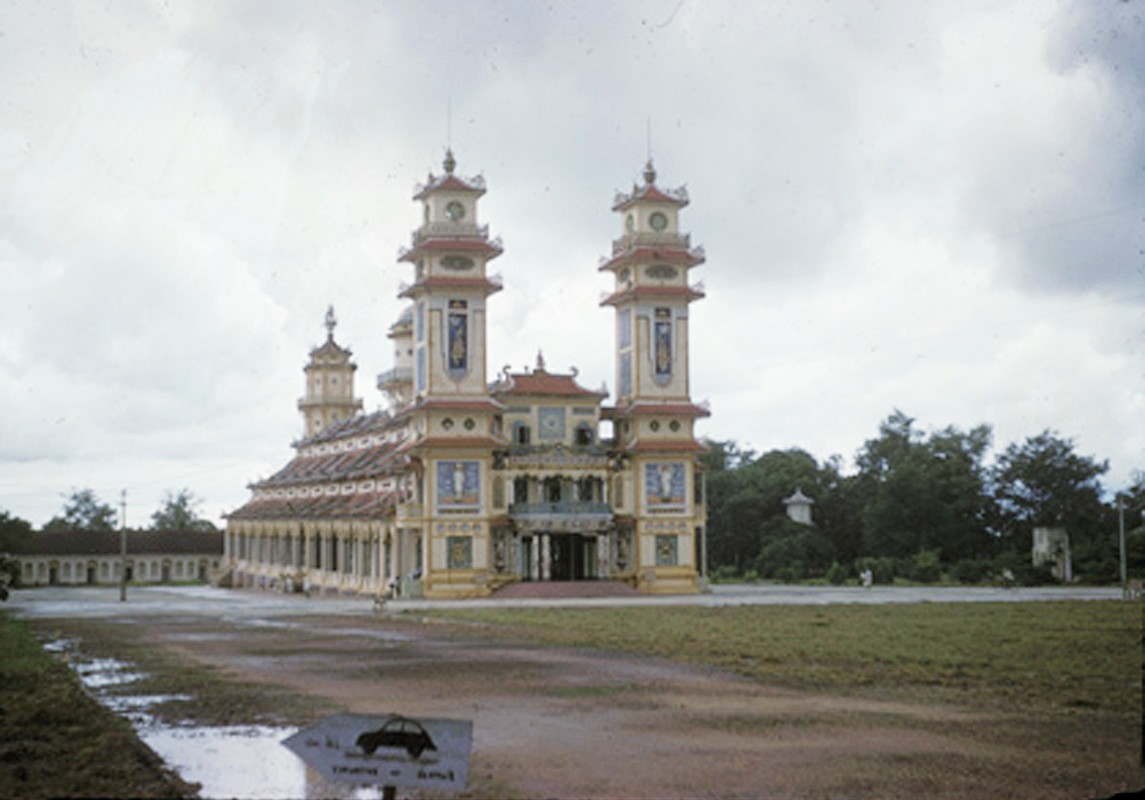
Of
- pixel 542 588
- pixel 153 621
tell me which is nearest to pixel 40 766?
pixel 153 621

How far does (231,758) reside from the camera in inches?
492

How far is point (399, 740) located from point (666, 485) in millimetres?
51408

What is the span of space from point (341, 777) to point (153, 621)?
103ft

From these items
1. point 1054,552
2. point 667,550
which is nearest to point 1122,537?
point 667,550

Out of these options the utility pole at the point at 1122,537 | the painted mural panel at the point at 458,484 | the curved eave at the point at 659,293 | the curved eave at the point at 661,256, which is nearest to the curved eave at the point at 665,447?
the curved eave at the point at 659,293

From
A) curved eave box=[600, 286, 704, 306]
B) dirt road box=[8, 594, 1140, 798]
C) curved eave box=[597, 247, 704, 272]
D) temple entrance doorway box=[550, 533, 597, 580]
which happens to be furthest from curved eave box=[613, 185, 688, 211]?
dirt road box=[8, 594, 1140, 798]

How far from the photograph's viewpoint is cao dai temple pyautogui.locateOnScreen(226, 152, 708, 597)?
55688 mm

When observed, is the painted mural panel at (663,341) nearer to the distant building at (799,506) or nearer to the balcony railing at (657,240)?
the balcony railing at (657,240)

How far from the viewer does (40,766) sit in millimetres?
11977

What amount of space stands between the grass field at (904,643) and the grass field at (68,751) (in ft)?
25.8

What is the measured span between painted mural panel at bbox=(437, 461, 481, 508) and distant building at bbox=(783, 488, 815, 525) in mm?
26753

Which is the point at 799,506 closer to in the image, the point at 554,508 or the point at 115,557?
the point at 554,508

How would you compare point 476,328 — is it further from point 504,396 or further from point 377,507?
point 377,507

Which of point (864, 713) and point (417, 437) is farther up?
point (417, 437)
